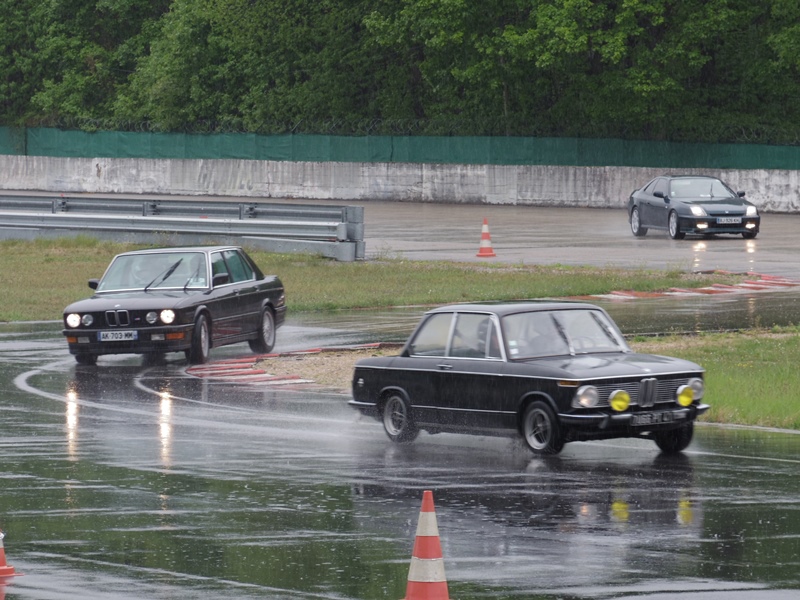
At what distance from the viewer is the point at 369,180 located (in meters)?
Result: 64.9

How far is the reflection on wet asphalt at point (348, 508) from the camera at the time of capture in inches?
342

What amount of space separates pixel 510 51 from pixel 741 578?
2001 inches

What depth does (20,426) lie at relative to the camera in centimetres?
1514

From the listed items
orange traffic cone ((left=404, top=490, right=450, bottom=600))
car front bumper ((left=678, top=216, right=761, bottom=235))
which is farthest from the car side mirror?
car front bumper ((left=678, top=216, right=761, bottom=235))

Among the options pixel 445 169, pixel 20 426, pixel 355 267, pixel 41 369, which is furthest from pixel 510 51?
pixel 20 426

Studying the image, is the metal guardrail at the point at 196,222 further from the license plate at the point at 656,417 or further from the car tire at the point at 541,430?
the license plate at the point at 656,417

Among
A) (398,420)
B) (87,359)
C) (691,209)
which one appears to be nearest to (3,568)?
(398,420)

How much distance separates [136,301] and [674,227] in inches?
850

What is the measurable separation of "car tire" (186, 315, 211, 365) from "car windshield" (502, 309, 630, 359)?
7.12 metres

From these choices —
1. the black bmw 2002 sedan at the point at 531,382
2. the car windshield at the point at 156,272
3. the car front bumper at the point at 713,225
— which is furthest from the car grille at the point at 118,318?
the car front bumper at the point at 713,225

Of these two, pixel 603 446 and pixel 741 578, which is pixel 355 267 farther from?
pixel 741 578

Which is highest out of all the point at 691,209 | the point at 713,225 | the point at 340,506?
the point at 691,209

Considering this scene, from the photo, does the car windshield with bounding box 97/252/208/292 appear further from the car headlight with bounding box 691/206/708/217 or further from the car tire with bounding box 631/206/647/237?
the car tire with bounding box 631/206/647/237

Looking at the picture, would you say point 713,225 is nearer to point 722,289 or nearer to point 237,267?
point 722,289
